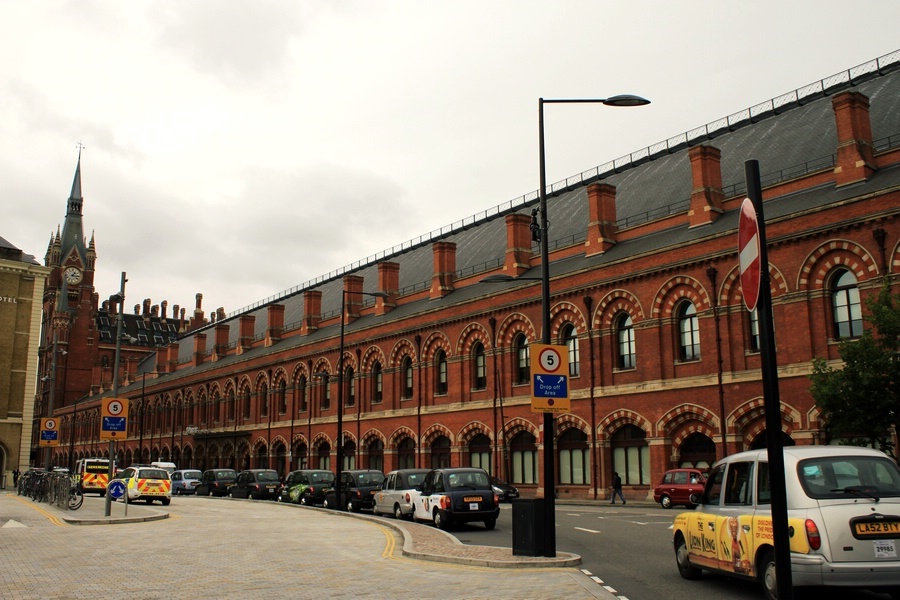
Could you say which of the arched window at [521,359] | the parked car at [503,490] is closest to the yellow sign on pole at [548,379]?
the parked car at [503,490]

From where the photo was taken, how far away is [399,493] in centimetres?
2623

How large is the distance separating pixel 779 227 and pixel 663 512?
35.0ft

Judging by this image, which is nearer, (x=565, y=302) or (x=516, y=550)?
(x=516, y=550)

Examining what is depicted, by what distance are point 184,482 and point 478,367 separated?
1864 cm

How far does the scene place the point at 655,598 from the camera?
10.9m

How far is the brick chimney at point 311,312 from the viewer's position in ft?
204

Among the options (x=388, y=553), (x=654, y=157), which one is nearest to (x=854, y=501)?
(x=388, y=553)

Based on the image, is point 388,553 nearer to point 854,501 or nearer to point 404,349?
point 854,501

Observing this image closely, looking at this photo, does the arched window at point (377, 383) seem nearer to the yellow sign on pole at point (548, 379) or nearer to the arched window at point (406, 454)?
the arched window at point (406, 454)

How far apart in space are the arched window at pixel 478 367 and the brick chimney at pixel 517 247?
4098 mm

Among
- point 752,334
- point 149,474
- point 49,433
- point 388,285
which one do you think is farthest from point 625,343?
point 49,433

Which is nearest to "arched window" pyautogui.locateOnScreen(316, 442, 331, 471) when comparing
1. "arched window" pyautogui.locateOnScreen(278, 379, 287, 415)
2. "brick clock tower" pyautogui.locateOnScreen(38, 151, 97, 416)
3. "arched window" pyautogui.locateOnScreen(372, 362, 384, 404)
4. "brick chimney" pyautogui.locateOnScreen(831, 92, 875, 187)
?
"arched window" pyautogui.locateOnScreen(278, 379, 287, 415)

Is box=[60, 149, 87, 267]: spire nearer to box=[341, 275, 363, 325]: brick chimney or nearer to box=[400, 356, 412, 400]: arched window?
box=[341, 275, 363, 325]: brick chimney

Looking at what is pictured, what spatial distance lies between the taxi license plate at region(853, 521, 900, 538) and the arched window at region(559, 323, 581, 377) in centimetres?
2887
